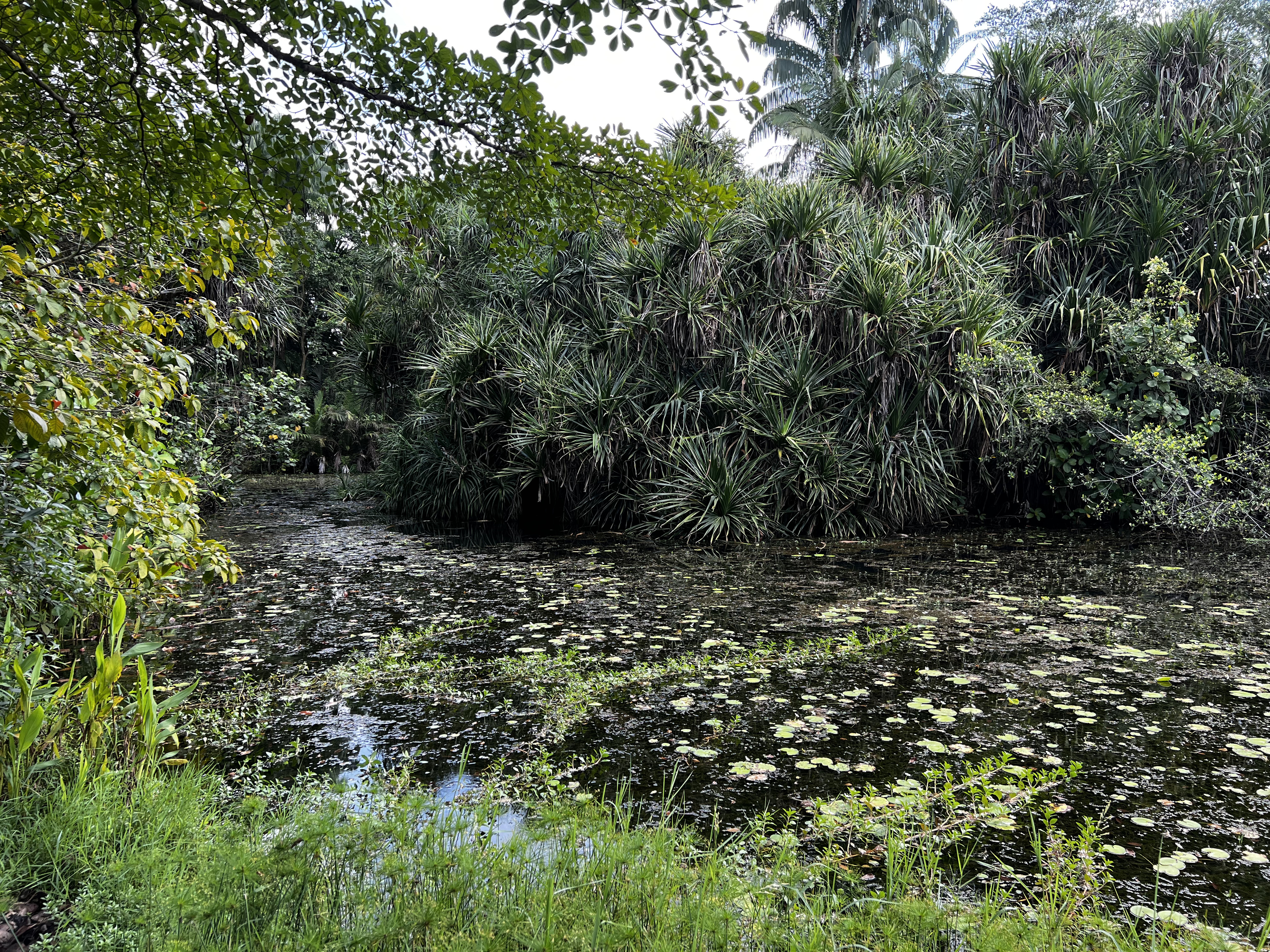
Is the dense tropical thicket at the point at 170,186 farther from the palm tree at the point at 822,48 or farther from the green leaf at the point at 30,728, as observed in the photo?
the palm tree at the point at 822,48

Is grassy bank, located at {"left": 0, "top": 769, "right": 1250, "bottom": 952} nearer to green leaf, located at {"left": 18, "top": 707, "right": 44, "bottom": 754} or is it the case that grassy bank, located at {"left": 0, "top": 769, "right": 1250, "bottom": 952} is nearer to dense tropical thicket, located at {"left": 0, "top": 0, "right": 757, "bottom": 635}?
green leaf, located at {"left": 18, "top": 707, "right": 44, "bottom": 754}

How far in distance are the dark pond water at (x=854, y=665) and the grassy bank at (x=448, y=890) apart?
0.55 m

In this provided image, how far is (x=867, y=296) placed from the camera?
914 centimetres

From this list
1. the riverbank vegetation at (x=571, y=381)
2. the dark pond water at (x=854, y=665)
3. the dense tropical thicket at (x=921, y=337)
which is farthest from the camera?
the dense tropical thicket at (x=921, y=337)

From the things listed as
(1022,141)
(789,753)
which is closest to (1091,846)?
(789,753)

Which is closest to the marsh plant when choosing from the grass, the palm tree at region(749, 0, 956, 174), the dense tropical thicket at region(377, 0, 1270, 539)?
the grass

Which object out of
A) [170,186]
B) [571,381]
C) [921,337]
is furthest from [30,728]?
[921,337]

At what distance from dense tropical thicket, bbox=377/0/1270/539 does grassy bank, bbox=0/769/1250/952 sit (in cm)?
666

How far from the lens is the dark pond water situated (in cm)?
306

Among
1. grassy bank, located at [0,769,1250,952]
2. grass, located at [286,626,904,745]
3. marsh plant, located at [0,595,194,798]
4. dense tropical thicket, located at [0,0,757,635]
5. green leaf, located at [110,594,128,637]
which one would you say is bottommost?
grass, located at [286,626,904,745]

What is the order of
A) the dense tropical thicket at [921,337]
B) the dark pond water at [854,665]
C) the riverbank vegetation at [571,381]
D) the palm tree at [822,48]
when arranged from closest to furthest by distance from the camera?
the riverbank vegetation at [571,381] → the dark pond water at [854,665] → the dense tropical thicket at [921,337] → the palm tree at [822,48]

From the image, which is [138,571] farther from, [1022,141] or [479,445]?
[1022,141]

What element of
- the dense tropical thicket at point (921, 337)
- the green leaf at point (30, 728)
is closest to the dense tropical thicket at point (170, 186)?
the green leaf at point (30, 728)

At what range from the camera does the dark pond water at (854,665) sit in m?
3.06
